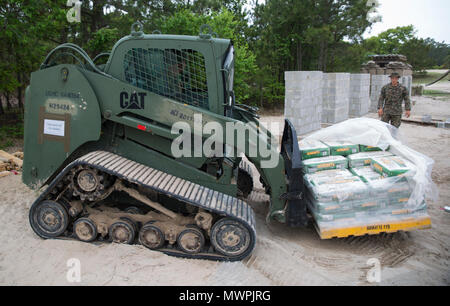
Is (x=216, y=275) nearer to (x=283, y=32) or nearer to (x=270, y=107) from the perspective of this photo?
(x=270, y=107)

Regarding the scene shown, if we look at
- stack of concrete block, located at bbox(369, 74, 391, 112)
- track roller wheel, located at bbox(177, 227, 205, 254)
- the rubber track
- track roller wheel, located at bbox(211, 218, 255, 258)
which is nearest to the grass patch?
the rubber track

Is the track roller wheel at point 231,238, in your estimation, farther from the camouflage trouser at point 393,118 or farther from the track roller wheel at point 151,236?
the camouflage trouser at point 393,118

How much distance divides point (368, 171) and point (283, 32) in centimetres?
1673

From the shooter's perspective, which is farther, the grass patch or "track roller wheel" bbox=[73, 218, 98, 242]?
the grass patch

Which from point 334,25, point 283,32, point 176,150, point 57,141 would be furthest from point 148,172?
point 283,32

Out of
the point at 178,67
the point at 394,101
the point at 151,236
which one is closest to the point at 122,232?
the point at 151,236

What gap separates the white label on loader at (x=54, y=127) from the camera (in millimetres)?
4492

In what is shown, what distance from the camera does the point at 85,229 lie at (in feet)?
14.0

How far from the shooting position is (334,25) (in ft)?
59.1

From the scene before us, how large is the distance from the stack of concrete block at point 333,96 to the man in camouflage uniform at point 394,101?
523cm

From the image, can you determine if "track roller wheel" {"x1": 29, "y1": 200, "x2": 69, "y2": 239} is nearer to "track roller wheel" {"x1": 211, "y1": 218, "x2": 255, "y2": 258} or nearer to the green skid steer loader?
the green skid steer loader

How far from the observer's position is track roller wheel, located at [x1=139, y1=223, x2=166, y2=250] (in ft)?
13.7

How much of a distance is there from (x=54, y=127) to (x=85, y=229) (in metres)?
1.28

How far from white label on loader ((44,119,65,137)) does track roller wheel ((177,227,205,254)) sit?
1.89 metres
